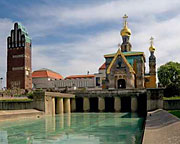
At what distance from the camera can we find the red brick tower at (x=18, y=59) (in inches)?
3479

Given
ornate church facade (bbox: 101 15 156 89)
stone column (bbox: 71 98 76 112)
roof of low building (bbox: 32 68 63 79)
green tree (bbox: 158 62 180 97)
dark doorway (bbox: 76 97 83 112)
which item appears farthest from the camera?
roof of low building (bbox: 32 68 63 79)

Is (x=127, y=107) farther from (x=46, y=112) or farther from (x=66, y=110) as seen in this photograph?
(x=46, y=112)

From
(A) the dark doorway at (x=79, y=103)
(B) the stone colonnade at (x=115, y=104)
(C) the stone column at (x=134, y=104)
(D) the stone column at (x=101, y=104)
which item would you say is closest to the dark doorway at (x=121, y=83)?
(A) the dark doorway at (x=79, y=103)

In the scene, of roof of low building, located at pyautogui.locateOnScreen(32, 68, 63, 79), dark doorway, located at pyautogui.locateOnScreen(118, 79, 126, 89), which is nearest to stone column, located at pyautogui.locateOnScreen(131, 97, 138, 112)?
dark doorway, located at pyautogui.locateOnScreen(118, 79, 126, 89)

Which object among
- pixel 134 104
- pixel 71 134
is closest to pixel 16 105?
pixel 134 104

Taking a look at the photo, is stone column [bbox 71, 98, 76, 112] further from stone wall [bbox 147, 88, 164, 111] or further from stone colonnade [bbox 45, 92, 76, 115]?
stone wall [bbox 147, 88, 164, 111]

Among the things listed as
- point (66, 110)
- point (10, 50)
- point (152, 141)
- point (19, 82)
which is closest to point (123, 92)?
point (66, 110)

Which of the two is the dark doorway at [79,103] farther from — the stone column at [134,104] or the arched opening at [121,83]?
the arched opening at [121,83]

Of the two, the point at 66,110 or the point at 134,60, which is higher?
the point at 134,60

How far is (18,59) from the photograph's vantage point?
89.8 m

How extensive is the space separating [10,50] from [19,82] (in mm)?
12611

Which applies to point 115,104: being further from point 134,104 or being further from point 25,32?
point 25,32

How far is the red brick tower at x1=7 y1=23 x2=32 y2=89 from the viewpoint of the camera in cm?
8838

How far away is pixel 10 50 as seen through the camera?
91.4 metres
